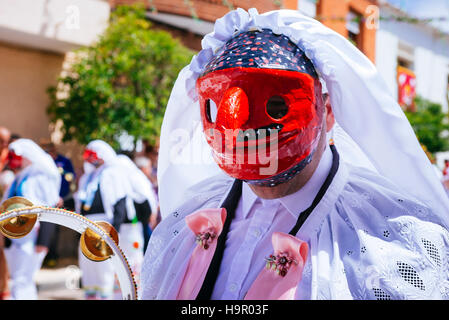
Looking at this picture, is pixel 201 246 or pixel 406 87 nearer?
pixel 201 246

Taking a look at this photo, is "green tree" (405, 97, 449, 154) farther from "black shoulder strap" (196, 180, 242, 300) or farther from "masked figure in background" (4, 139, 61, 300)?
"black shoulder strap" (196, 180, 242, 300)

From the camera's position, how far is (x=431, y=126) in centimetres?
1416

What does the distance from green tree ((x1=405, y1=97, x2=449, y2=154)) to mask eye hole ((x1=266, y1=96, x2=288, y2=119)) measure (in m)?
13.6

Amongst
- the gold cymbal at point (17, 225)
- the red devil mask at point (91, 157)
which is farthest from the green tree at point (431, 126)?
the gold cymbal at point (17, 225)

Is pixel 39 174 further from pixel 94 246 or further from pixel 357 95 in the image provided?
pixel 357 95

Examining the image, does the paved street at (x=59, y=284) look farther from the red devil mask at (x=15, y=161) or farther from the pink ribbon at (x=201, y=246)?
the pink ribbon at (x=201, y=246)

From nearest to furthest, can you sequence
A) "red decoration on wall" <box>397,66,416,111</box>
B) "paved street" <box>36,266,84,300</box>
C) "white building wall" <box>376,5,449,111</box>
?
"paved street" <box>36,266,84,300</box>, "white building wall" <box>376,5,449,111</box>, "red decoration on wall" <box>397,66,416,111</box>

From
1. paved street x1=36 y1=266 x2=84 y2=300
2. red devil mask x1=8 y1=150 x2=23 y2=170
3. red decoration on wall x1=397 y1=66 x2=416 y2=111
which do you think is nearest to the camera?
red devil mask x1=8 y1=150 x2=23 y2=170

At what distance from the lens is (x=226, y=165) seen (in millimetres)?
1228

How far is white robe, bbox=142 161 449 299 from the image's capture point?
115cm

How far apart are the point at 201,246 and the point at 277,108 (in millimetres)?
460

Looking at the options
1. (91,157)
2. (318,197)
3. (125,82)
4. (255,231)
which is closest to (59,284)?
(91,157)

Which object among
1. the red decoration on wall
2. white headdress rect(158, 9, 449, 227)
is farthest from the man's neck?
the red decoration on wall

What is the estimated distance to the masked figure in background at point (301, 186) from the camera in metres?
1.19
